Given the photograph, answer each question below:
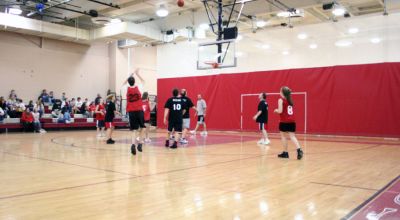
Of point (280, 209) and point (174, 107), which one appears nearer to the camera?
point (280, 209)

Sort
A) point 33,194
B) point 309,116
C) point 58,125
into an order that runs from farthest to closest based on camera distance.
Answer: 1. point 58,125
2. point 309,116
3. point 33,194

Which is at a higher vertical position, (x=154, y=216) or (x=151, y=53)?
(x=151, y=53)

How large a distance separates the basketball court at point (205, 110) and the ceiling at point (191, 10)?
3.8 inches

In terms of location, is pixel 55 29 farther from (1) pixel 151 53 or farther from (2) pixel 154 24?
(1) pixel 151 53

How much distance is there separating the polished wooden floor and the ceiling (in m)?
9.96

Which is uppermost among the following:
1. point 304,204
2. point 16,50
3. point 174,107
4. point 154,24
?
point 154,24

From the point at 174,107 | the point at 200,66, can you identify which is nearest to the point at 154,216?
the point at 174,107

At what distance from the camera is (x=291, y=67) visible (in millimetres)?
17500

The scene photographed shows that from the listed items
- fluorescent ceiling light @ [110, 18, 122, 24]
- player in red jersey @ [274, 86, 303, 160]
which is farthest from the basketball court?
fluorescent ceiling light @ [110, 18, 122, 24]

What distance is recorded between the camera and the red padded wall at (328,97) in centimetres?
1515

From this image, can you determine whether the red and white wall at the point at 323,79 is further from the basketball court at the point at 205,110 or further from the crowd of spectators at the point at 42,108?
the crowd of spectators at the point at 42,108

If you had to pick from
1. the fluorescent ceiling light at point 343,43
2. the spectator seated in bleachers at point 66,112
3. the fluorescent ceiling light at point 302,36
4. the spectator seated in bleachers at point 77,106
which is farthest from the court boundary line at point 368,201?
the spectator seated in bleachers at point 77,106

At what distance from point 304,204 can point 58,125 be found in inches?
714

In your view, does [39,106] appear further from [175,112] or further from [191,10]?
[175,112]
